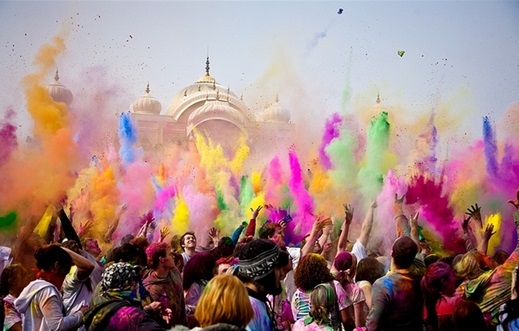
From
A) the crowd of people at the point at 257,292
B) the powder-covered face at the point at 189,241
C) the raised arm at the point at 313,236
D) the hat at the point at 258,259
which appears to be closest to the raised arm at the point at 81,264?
the crowd of people at the point at 257,292

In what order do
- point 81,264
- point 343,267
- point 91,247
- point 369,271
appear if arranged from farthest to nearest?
point 91,247 < point 369,271 < point 343,267 < point 81,264

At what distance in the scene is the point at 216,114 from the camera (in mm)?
49344

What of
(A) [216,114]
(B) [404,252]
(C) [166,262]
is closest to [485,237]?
(B) [404,252]

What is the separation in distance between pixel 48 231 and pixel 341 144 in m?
13.5

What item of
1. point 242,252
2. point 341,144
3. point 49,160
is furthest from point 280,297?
point 341,144

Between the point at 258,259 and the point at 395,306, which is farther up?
the point at 258,259

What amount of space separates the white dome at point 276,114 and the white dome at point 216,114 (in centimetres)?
798

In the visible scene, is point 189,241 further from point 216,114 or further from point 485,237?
point 216,114

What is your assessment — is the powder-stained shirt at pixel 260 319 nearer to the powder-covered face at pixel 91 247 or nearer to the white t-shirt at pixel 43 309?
the white t-shirt at pixel 43 309

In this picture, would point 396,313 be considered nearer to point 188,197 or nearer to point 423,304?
point 423,304

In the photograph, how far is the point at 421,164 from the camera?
23.8 m

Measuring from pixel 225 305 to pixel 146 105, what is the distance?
5528cm

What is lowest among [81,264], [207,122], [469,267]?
[469,267]

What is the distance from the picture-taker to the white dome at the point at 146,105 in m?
57.8
